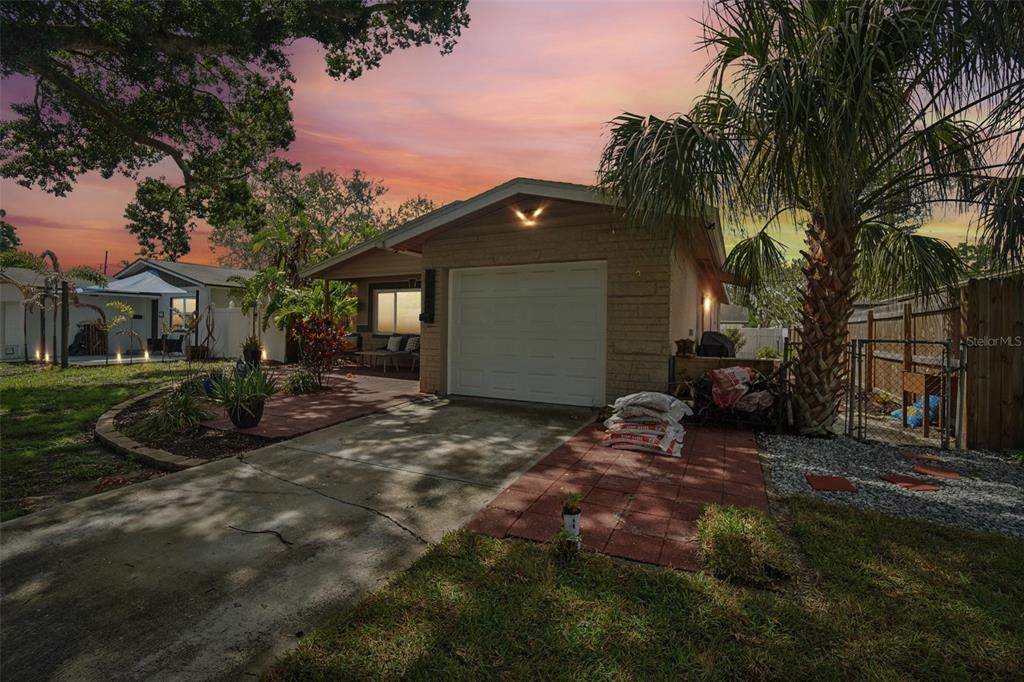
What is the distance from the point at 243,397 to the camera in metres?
6.03

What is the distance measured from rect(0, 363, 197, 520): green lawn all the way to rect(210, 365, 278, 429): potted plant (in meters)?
1.20

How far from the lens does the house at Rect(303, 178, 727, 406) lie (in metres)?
7.10

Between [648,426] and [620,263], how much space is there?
2.78m

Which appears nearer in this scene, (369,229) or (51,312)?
(51,312)

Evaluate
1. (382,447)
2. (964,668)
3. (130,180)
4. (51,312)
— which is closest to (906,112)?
(964,668)

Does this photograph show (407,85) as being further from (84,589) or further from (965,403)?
(965,403)

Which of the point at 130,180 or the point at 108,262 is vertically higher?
the point at 108,262

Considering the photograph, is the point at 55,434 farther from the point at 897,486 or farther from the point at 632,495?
the point at 897,486

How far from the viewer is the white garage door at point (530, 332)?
7.63 meters

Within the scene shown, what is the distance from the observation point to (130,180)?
1264cm

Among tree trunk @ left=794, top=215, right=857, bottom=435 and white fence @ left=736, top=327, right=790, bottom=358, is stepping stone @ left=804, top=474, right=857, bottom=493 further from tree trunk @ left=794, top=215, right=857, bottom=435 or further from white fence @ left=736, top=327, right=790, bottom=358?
white fence @ left=736, top=327, right=790, bottom=358

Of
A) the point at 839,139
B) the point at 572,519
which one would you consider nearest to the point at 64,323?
the point at 572,519

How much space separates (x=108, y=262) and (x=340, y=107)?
58315 mm

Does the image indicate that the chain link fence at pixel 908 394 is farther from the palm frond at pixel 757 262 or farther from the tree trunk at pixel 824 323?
the palm frond at pixel 757 262
